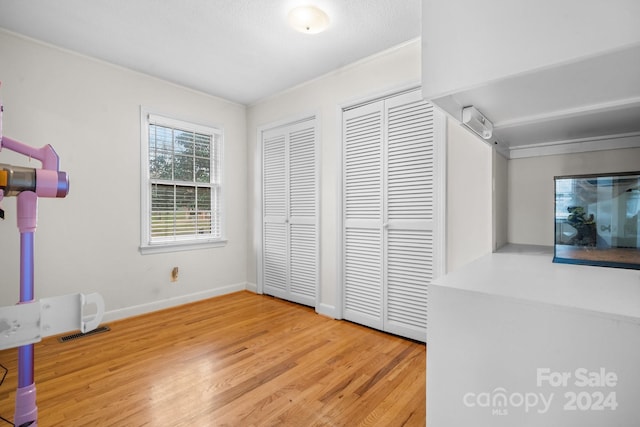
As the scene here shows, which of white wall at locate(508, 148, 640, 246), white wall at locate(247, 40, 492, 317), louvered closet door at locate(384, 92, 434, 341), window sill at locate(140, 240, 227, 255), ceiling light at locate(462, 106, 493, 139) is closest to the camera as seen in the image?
ceiling light at locate(462, 106, 493, 139)

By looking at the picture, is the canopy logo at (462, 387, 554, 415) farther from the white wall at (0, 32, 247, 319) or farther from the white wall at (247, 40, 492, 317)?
the white wall at (0, 32, 247, 319)

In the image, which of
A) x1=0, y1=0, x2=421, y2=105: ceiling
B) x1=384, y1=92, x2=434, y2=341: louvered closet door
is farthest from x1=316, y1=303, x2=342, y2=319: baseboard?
x1=0, y1=0, x2=421, y2=105: ceiling

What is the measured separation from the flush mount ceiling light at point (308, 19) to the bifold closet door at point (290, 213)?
3.87 ft

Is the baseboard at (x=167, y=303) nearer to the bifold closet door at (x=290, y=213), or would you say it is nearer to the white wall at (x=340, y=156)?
the white wall at (x=340, y=156)

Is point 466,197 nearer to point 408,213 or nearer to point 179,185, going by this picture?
point 408,213

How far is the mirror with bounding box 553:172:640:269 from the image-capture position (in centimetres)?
120

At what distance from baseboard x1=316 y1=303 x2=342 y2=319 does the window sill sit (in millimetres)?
1592

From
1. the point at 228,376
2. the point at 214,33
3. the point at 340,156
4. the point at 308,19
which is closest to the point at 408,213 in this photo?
the point at 340,156

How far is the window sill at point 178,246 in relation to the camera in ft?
11.1

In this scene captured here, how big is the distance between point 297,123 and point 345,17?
148cm

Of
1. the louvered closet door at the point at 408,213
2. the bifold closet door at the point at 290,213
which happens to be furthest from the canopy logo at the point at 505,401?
the bifold closet door at the point at 290,213

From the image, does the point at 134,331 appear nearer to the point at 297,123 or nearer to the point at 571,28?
the point at 297,123

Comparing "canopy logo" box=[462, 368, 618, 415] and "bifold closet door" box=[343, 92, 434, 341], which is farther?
"bifold closet door" box=[343, 92, 434, 341]

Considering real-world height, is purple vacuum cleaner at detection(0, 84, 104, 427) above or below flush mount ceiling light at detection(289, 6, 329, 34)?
below
